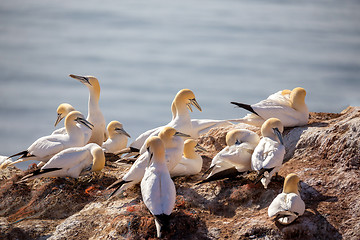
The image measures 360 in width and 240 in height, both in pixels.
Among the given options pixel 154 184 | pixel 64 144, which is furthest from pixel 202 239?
pixel 64 144

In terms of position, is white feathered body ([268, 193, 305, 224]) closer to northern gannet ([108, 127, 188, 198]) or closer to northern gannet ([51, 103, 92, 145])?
northern gannet ([108, 127, 188, 198])

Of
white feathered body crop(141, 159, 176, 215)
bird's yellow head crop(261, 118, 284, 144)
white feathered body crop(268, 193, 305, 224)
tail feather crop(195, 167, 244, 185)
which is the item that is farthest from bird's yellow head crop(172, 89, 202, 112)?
white feathered body crop(268, 193, 305, 224)

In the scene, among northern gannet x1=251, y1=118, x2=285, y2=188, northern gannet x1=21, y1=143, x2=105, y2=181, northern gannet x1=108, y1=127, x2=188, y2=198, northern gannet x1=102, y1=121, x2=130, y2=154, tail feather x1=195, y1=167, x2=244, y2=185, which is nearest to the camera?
northern gannet x1=251, y1=118, x2=285, y2=188

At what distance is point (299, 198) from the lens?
6777 millimetres

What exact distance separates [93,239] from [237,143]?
229 cm

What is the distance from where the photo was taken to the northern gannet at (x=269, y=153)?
7.39 meters

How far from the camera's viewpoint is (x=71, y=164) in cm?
853

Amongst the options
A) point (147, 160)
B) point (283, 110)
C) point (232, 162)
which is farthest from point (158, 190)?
point (283, 110)

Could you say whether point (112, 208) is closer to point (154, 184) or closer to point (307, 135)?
point (154, 184)

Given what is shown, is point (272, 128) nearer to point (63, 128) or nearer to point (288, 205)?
point (288, 205)

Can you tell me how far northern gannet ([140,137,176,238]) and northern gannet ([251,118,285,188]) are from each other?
1.10 m

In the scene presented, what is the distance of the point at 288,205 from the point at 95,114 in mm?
4810

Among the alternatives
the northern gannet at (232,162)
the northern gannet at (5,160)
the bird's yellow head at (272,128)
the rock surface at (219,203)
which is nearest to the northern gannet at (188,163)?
the rock surface at (219,203)

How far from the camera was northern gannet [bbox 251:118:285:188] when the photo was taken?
24.2 ft
